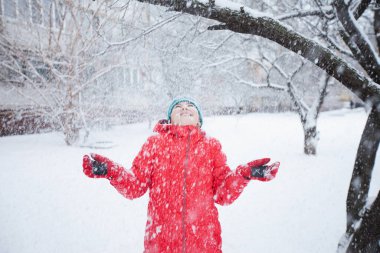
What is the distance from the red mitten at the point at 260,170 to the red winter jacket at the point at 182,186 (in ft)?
0.17

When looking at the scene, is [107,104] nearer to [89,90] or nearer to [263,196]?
[89,90]

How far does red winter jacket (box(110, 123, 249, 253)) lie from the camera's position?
1645 mm

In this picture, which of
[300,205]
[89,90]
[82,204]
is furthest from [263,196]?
[89,90]

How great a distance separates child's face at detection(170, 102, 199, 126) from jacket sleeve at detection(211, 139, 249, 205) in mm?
222

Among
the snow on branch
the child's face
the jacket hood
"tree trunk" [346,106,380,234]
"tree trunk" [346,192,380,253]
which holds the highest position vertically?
the snow on branch

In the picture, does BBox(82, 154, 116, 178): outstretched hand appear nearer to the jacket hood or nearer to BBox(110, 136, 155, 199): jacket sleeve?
BBox(110, 136, 155, 199): jacket sleeve

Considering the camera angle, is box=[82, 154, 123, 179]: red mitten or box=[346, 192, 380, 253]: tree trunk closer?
box=[82, 154, 123, 179]: red mitten

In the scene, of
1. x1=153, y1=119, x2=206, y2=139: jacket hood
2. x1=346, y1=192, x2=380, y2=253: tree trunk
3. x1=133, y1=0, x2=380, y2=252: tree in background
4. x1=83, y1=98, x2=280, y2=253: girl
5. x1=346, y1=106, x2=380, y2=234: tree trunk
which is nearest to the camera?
x1=83, y1=98, x2=280, y2=253: girl

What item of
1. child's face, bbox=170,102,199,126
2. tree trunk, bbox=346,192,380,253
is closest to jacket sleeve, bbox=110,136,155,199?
child's face, bbox=170,102,199,126

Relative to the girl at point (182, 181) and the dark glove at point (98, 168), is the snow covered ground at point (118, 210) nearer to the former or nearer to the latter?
the girl at point (182, 181)

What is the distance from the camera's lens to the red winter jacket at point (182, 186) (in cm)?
164

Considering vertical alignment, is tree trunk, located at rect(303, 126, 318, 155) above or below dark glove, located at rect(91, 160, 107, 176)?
below

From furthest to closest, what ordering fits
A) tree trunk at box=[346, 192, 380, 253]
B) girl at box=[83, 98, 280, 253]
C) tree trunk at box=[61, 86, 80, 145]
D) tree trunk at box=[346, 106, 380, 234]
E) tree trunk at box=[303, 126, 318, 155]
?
1. tree trunk at box=[303, 126, 318, 155]
2. tree trunk at box=[61, 86, 80, 145]
3. tree trunk at box=[346, 106, 380, 234]
4. tree trunk at box=[346, 192, 380, 253]
5. girl at box=[83, 98, 280, 253]

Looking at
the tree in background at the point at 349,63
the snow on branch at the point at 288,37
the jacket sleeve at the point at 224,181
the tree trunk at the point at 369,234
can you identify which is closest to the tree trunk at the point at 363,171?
the tree in background at the point at 349,63
